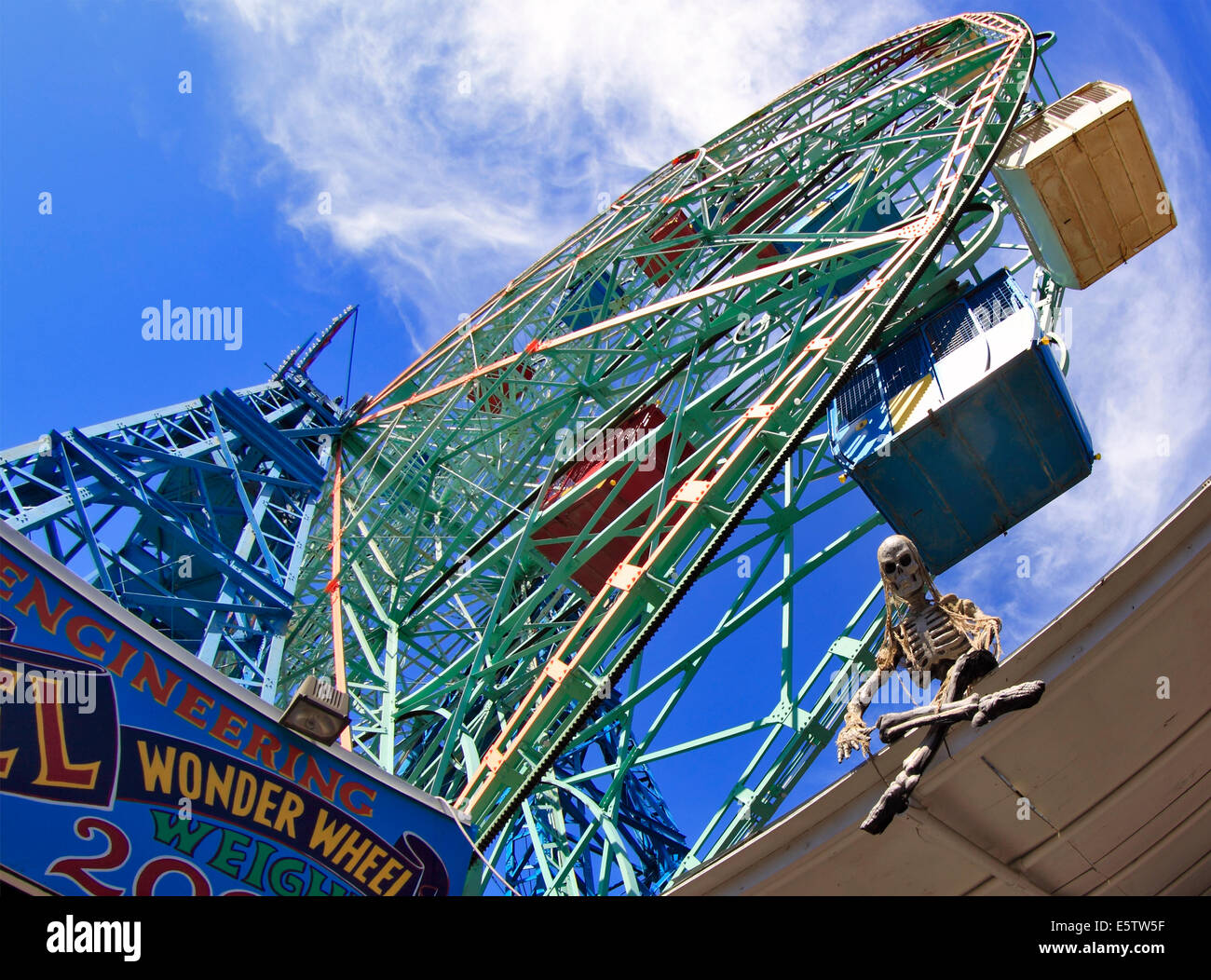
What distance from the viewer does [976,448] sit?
14086mm

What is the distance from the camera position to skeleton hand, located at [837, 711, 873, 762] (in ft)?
27.8

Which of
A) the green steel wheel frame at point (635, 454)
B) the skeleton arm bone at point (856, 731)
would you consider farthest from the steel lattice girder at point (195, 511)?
the skeleton arm bone at point (856, 731)

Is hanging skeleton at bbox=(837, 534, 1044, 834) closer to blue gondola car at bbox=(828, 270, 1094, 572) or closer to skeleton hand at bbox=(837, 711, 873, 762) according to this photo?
skeleton hand at bbox=(837, 711, 873, 762)

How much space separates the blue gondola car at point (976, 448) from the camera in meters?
13.9

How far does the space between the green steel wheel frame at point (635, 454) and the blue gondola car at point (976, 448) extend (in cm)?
122

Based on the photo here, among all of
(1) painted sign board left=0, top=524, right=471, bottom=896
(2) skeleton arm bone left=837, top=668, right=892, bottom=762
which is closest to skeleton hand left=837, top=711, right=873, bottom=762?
(2) skeleton arm bone left=837, top=668, right=892, bottom=762

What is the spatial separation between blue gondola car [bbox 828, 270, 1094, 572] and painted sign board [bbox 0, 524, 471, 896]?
7.86 metres

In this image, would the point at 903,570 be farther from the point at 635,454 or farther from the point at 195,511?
the point at 195,511

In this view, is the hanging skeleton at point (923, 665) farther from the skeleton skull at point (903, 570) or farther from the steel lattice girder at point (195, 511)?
the steel lattice girder at point (195, 511)

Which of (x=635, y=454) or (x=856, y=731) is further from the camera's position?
(x=635, y=454)

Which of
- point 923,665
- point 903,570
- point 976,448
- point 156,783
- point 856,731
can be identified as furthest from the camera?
point 976,448

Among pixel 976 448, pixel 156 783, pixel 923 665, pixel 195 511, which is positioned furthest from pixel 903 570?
pixel 195 511

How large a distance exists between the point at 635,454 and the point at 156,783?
8071 millimetres
